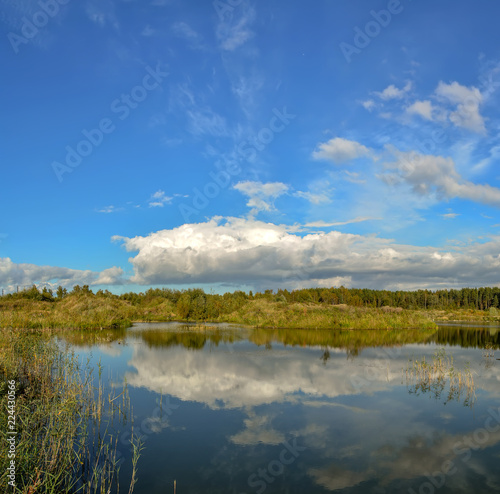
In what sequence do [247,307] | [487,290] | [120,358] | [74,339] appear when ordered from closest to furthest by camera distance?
1. [120,358]
2. [74,339]
3. [247,307]
4. [487,290]

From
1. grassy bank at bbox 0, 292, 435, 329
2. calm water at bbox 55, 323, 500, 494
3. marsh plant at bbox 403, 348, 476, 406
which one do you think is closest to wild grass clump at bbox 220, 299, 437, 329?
grassy bank at bbox 0, 292, 435, 329

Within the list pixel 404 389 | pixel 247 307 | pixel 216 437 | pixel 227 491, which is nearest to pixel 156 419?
pixel 216 437

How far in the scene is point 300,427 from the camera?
1273 cm

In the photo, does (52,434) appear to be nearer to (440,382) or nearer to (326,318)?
(440,382)

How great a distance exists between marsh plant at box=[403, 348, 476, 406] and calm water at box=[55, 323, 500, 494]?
0.92ft

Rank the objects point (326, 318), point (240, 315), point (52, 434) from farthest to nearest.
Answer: point (240, 315), point (326, 318), point (52, 434)

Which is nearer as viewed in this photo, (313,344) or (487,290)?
(313,344)

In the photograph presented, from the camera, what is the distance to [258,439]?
1162 cm

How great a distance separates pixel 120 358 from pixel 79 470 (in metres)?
15.8

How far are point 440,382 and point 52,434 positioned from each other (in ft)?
60.0

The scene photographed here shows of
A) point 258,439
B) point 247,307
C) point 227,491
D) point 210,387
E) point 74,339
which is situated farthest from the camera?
point 247,307

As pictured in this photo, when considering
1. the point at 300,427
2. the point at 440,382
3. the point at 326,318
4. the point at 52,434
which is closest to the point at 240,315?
the point at 326,318

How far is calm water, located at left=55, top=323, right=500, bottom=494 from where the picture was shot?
30.4 feet

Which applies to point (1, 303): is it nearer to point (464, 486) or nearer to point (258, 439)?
point (258, 439)
